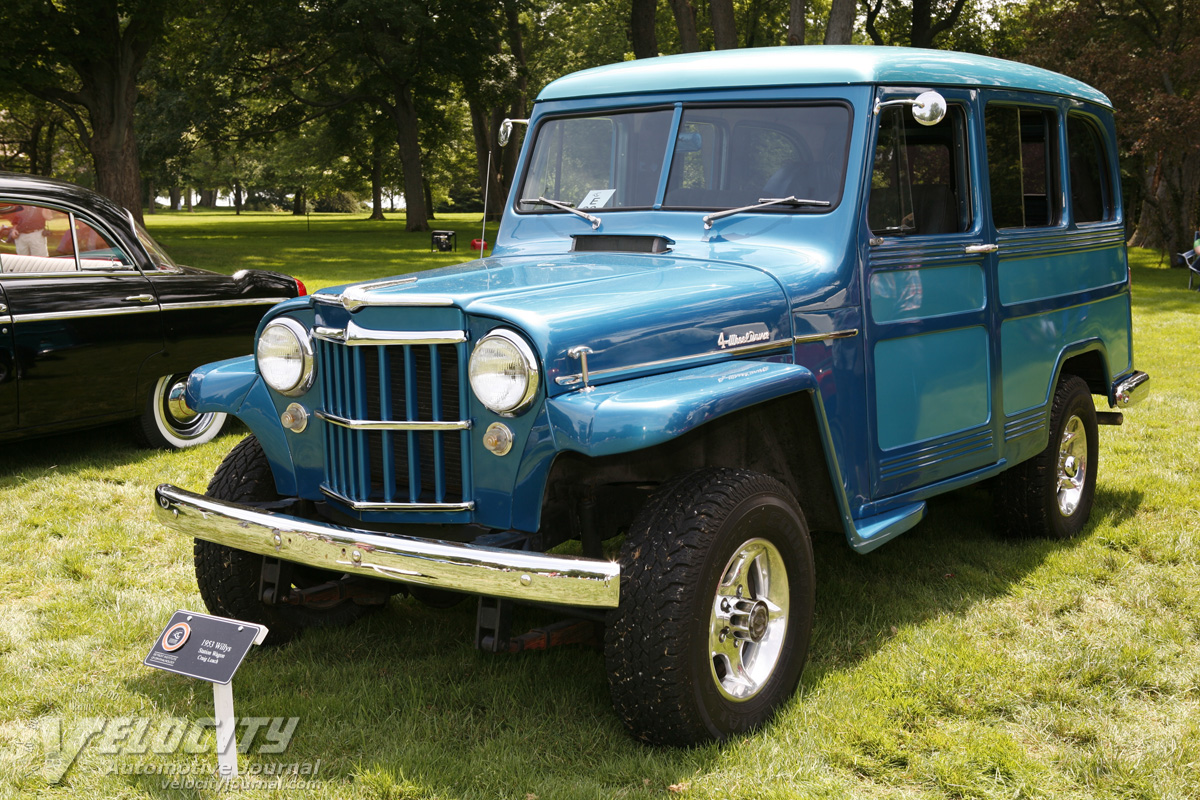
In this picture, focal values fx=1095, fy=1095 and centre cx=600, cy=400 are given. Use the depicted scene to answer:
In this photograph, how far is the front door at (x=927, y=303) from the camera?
4.16 metres

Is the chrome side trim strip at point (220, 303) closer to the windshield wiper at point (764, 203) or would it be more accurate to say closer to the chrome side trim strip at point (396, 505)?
the chrome side trim strip at point (396, 505)

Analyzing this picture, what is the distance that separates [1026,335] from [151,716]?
13.0 feet

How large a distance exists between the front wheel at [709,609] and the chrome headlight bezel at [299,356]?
1.24 metres

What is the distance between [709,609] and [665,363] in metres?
0.77

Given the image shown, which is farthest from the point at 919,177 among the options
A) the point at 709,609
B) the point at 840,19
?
the point at 840,19

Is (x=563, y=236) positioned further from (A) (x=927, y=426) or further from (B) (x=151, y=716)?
(B) (x=151, y=716)

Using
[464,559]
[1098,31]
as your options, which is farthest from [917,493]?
[1098,31]

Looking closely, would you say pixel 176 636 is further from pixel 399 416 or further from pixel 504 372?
pixel 504 372

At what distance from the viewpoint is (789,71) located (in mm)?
4273

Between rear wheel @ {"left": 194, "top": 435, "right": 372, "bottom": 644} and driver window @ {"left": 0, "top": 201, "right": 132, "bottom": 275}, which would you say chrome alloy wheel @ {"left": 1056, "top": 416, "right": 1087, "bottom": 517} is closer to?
rear wheel @ {"left": 194, "top": 435, "right": 372, "bottom": 644}

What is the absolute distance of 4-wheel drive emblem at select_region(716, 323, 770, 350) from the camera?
11.8ft

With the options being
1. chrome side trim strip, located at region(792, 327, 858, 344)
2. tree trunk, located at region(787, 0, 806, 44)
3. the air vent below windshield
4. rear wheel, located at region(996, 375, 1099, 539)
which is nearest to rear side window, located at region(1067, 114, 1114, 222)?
rear wheel, located at region(996, 375, 1099, 539)

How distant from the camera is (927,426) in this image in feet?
14.4

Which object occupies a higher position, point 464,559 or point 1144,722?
point 464,559
